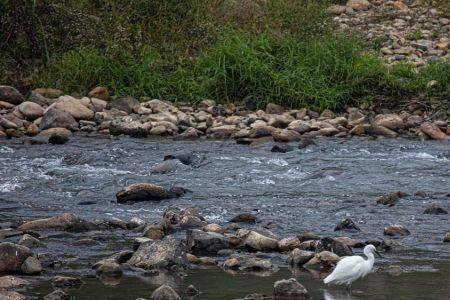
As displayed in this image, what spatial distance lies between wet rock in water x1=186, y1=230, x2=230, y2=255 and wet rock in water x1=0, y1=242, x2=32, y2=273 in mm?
1130

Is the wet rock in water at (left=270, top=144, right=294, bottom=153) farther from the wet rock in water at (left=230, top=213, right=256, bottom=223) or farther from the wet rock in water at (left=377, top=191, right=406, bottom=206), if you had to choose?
the wet rock in water at (left=230, top=213, right=256, bottom=223)

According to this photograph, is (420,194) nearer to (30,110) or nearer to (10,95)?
(30,110)

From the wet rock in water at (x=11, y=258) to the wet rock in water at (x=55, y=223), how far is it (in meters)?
1.28

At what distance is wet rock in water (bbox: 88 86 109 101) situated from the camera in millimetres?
13203

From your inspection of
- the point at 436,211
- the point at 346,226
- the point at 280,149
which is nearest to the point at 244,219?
the point at 346,226

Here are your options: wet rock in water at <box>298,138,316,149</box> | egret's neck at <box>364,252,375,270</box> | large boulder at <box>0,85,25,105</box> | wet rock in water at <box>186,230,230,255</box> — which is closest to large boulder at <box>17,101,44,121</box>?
large boulder at <box>0,85,25,105</box>

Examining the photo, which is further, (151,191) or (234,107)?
(234,107)

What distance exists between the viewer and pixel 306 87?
516 inches

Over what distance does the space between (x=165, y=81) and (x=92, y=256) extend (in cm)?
731

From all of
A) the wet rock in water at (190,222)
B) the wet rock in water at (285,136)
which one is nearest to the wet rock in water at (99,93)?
the wet rock in water at (285,136)

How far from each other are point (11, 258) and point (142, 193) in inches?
104

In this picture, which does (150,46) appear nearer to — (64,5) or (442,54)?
(64,5)

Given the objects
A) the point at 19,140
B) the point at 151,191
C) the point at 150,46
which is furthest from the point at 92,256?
the point at 150,46

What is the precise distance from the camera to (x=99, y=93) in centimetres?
1322
